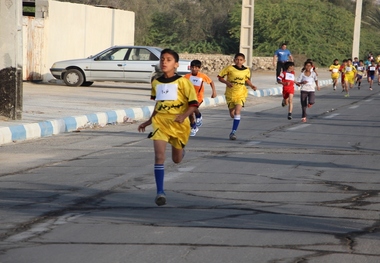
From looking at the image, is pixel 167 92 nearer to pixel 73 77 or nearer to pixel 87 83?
pixel 73 77

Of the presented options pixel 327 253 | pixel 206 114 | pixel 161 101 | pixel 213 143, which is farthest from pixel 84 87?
pixel 327 253

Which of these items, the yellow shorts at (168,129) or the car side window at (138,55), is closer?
the yellow shorts at (168,129)

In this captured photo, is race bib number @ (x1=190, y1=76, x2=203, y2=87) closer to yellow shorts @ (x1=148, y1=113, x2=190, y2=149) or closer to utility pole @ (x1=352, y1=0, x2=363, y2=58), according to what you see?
yellow shorts @ (x1=148, y1=113, x2=190, y2=149)

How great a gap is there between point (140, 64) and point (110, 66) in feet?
3.37

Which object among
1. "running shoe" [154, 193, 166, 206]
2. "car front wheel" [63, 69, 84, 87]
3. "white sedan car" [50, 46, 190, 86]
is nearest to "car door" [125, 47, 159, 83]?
"white sedan car" [50, 46, 190, 86]

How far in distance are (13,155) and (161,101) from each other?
4666mm

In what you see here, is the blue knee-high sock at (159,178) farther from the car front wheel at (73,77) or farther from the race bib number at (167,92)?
the car front wheel at (73,77)

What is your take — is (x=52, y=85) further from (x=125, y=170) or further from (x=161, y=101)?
(x=161, y=101)

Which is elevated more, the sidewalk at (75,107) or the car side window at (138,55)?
the car side window at (138,55)

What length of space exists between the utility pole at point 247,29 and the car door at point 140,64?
5.83 metres

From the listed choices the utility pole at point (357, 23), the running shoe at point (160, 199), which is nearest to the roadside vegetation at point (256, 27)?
the utility pole at point (357, 23)

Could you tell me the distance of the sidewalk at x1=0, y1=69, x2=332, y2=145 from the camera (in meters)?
Answer: 15.6

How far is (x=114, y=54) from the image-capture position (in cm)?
2889

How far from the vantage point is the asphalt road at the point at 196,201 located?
246 inches
